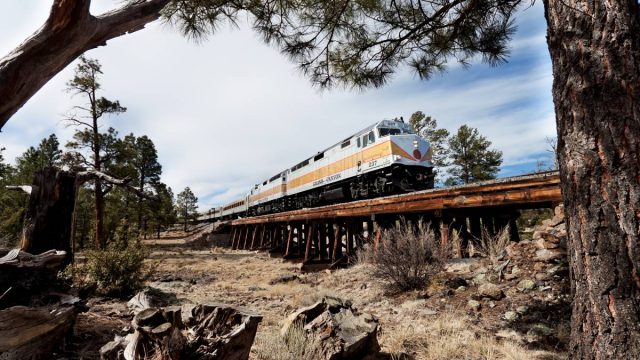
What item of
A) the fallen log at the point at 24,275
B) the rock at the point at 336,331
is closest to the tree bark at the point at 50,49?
the fallen log at the point at 24,275

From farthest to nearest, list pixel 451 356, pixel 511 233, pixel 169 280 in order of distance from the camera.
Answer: pixel 169 280, pixel 511 233, pixel 451 356

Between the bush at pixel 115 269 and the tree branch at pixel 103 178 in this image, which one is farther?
the bush at pixel 115 269

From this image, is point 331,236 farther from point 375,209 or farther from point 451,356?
point 451,356

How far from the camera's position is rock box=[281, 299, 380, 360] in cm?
368

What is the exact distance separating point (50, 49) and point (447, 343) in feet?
15.3

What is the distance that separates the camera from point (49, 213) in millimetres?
4410

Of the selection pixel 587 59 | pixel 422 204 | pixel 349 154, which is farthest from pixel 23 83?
pixel 349 154

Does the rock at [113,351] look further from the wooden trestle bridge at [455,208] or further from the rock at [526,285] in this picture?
the wooden trestle bridge at [455,208]

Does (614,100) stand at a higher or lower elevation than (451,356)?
higher

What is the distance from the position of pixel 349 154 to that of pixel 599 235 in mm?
12787

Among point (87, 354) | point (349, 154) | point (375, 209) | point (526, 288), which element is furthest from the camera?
point (349, 154)

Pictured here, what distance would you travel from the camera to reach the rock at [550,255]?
5496 millimetres

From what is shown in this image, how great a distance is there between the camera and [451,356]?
3.79m

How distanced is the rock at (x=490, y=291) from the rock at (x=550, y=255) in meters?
0.96
